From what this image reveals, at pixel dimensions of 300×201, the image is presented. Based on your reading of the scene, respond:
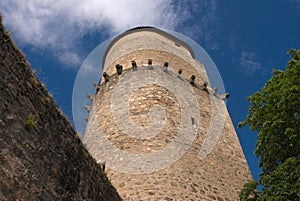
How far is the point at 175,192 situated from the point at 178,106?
3518 mm

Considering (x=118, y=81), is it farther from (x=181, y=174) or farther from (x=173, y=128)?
(x=181, y=174)

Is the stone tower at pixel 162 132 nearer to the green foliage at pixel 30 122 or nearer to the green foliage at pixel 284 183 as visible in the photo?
the green foliage at pixel 284 183

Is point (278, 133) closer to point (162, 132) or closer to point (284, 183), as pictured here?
point (284, 183)

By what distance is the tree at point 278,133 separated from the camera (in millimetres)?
6996

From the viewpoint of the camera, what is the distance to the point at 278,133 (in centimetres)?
804

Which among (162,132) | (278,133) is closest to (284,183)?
(278,133)

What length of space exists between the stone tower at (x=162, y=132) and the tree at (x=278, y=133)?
5.33 feet

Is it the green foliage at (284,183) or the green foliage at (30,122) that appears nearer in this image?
the green foliage at (30,122)

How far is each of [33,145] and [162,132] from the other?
562 cm

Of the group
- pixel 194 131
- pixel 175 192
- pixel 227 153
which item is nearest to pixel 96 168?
pixel 175 192

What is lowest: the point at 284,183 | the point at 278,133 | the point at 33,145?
the point at 284,183

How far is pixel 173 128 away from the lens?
10234mm

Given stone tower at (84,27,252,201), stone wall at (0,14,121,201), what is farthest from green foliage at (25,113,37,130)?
stone tower at (84,27,252,201)

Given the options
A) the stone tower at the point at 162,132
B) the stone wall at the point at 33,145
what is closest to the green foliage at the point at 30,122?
the stone wall at the point at 33,145
